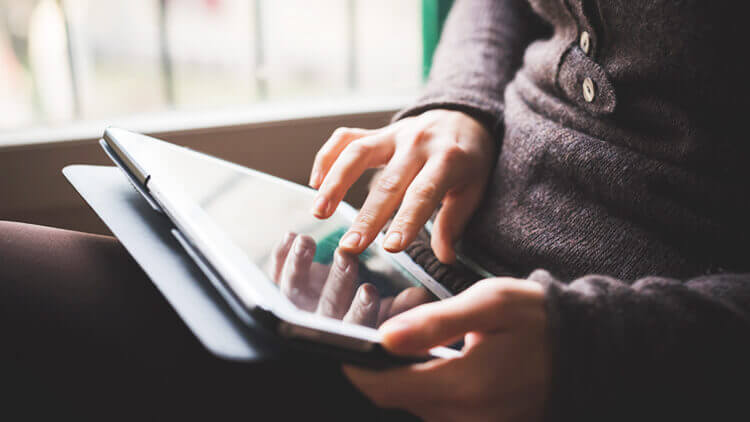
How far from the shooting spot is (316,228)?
0.52 meters

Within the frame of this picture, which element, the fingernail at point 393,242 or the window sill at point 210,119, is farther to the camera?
the window sill at point 210,119

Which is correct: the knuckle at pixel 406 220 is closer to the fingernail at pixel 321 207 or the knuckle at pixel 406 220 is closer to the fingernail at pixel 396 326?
the fingernail at pixel 321 207

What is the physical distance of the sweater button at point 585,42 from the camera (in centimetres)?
48

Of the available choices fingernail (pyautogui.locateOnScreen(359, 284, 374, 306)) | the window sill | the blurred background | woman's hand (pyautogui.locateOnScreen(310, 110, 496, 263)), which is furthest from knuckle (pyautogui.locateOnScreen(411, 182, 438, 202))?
the blurred background

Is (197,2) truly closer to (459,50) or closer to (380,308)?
(459,50)

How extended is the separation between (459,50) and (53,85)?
0.80m

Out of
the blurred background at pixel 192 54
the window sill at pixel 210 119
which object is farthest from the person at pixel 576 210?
the blurred background at pixel 192 54

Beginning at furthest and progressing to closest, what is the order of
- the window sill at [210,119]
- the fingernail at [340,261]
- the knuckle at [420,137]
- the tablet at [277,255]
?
the window sill at [210,119], the knuckle at [420,137], the fingernail at [340,261], the tablet at [277,255]

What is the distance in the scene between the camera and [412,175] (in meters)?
0.53

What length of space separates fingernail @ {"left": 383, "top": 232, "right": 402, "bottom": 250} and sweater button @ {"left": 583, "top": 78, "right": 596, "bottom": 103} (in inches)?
7.7

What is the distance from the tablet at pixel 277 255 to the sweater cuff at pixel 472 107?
14cm

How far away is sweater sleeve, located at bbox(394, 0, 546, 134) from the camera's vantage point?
614 mm

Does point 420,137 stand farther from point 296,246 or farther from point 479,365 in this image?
point 479,365

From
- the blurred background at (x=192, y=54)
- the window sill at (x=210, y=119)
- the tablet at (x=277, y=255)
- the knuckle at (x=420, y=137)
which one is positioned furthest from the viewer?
the blurred background at (x=192, y=54)
